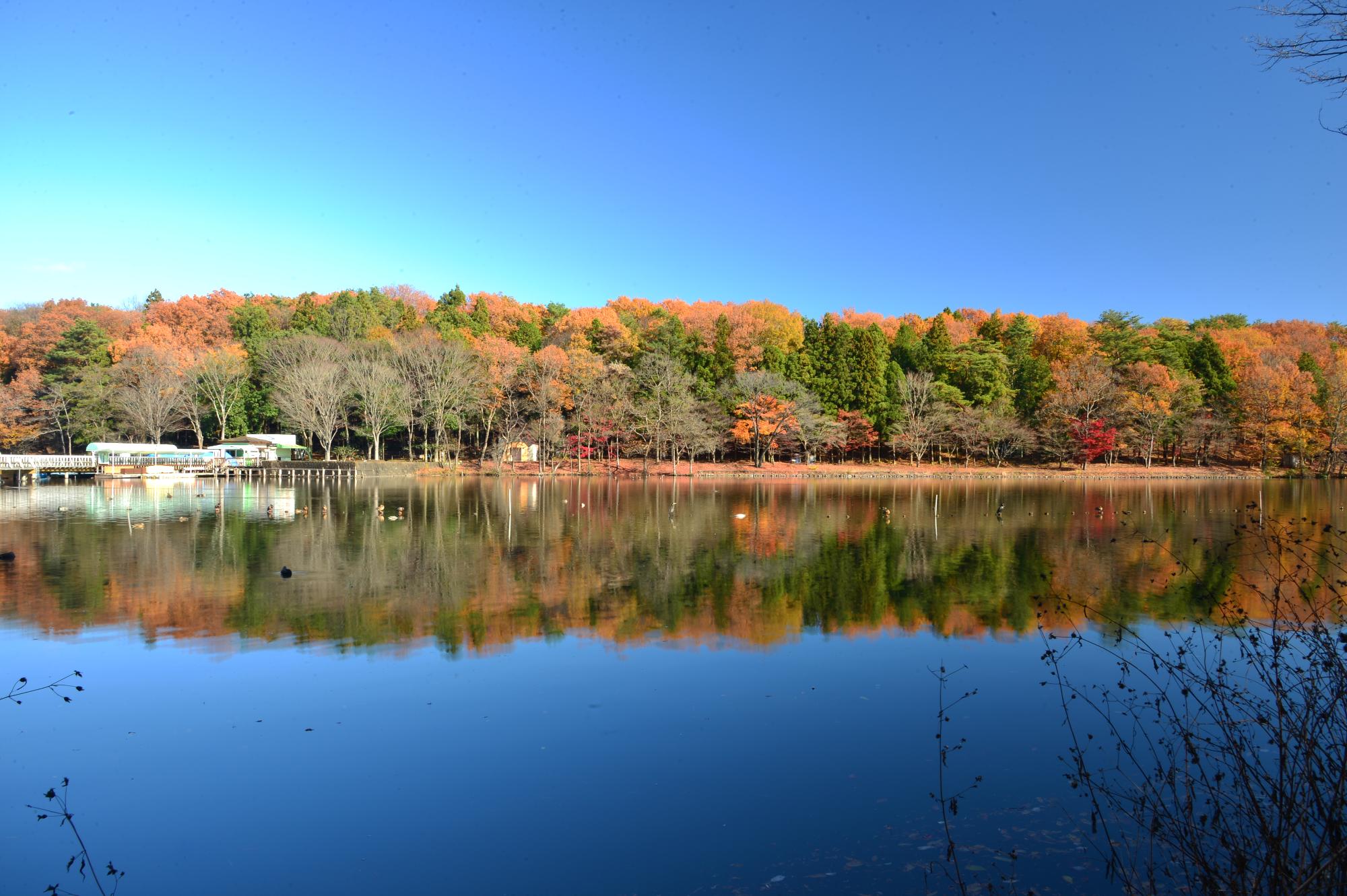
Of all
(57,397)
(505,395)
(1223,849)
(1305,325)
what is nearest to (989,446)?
(505,395)

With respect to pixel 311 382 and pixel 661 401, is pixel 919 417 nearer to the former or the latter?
pixel 661 401

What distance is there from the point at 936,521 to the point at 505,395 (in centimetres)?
3889

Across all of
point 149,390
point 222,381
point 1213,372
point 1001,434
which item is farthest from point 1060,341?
point 149,390

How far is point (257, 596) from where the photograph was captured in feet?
40.9

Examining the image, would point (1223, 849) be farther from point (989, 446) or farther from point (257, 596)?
point (989, 446)

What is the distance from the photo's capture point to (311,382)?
2004 inches

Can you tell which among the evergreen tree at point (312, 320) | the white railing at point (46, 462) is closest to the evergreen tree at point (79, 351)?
the evergreen tree at point (312, 320)

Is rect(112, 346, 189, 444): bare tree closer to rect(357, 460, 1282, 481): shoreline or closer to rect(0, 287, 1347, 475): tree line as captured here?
rect(0, 287, 1347, 475): tree line

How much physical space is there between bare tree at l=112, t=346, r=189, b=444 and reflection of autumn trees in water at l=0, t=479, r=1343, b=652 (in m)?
32.4

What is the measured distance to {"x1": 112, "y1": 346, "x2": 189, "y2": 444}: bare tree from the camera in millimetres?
53812

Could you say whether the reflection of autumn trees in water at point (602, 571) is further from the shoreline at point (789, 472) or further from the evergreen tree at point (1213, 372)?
the evergreen tree at point (1213, 372)

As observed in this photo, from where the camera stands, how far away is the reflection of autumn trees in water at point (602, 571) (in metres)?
10.9

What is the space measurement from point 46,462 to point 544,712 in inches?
2040

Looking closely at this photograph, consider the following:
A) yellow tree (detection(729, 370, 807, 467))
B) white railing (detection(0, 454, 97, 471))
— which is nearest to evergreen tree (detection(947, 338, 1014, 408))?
yellow tree (detection(729, 370, 807, 467))
